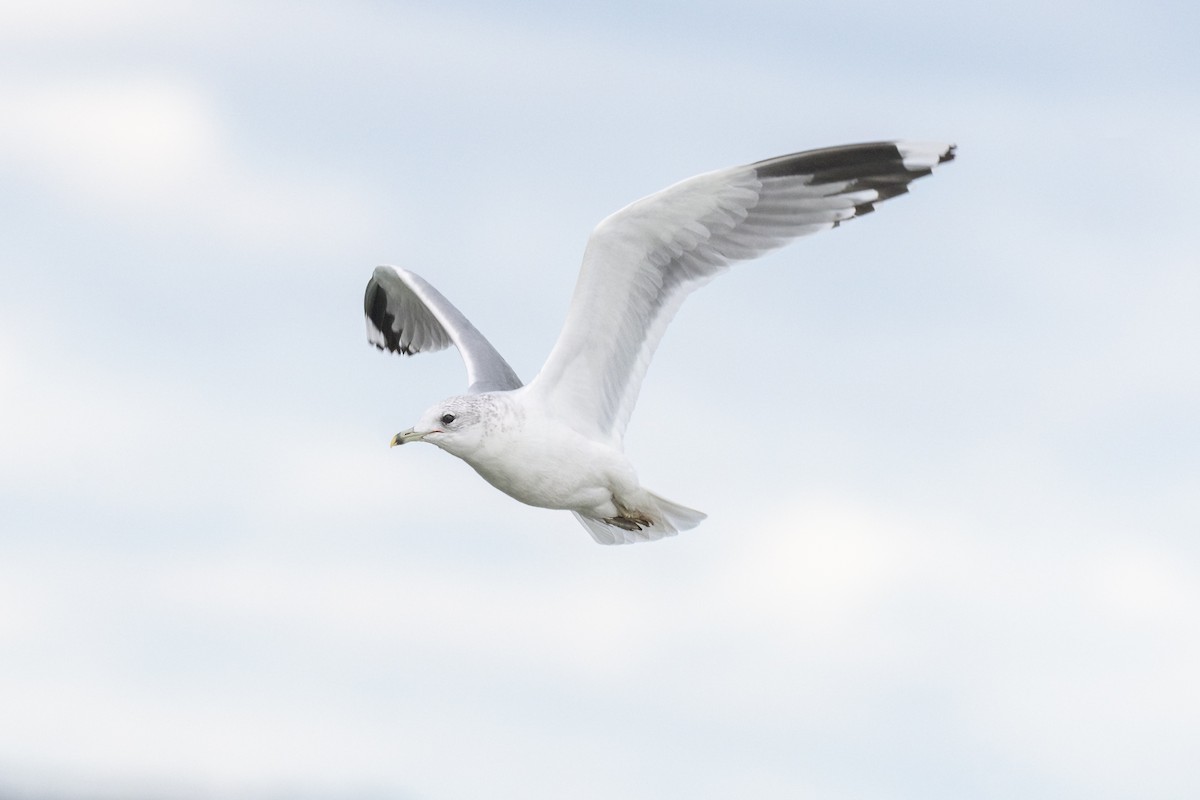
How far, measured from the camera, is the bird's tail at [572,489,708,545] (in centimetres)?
921

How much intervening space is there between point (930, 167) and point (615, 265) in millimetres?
1682

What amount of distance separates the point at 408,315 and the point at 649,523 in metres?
3.32

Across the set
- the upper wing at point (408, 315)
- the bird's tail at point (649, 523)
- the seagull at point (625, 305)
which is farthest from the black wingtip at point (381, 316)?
the seagull at point (625, 305)

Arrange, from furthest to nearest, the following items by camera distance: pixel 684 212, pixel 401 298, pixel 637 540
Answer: pixel 401 298
pixel 637 540
pixel 684 212

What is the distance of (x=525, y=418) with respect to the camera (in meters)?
8.60

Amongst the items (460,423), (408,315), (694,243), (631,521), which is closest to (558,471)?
(460,423)

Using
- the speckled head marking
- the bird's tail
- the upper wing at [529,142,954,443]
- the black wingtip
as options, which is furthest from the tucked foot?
the black wingtip

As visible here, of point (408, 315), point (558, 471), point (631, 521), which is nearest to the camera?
point (558, 471)

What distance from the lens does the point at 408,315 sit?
11.9 m

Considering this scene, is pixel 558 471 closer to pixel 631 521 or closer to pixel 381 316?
pixel 631 521

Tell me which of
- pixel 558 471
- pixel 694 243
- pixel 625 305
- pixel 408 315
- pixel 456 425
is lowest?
pixel 558 471

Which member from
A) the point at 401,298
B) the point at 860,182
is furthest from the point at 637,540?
the point at 401,298

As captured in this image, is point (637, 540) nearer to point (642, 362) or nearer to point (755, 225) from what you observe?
point (642, 362)

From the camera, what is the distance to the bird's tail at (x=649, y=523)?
9211 millimetres
